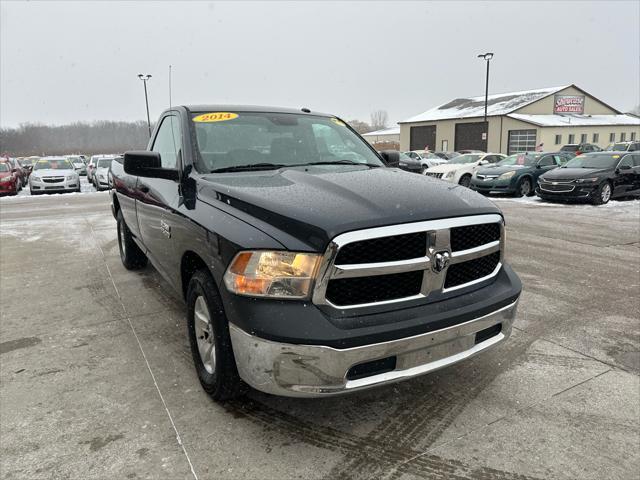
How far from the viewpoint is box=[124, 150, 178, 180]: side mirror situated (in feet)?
10.6

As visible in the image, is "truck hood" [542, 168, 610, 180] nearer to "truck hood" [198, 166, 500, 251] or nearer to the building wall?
"truck hood" [198, 166, 500, 251]

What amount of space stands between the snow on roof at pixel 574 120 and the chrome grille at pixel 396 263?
151 ft

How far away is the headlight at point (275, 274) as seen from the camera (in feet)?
7.23

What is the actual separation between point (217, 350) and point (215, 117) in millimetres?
1907

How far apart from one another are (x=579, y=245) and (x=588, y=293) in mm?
2938

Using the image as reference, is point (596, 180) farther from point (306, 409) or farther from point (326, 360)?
point (326, 360)

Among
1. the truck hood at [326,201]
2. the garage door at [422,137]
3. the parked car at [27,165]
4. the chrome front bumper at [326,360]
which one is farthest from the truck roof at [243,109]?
the garage door at [422,137]

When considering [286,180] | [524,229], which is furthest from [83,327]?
[524,229]

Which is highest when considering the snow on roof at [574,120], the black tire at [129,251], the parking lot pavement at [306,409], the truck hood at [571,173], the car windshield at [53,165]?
the snow on roof at [574,120]

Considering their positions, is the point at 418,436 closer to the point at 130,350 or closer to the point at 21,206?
the point at 130,350

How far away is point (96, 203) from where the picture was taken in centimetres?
1435

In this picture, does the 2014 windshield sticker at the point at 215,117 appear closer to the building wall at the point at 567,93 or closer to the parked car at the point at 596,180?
the parked car at the point at 596,180

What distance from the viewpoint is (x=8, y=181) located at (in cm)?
1791

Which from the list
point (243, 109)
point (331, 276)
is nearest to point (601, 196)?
point (243, 109)
